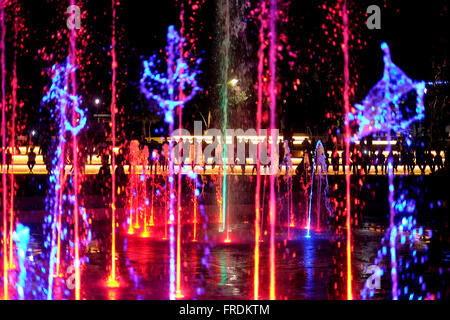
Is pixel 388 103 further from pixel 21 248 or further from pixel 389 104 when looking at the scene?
pixel 21 248

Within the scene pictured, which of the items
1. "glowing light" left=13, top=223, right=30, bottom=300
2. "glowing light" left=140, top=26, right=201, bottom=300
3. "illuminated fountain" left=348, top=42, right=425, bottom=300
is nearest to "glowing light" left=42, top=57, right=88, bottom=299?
"glowing light" left=13, top=223, right=30, bottom=300

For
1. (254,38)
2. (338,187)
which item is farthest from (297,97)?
(338,187)

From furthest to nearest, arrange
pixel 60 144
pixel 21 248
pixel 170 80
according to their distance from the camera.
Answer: pixel 170 80, pixel 60 144, pixel 21 248

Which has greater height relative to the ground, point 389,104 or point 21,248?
point 389,104

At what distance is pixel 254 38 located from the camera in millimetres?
24766

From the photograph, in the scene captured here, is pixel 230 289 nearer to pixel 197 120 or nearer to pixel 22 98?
pixel 22 98
